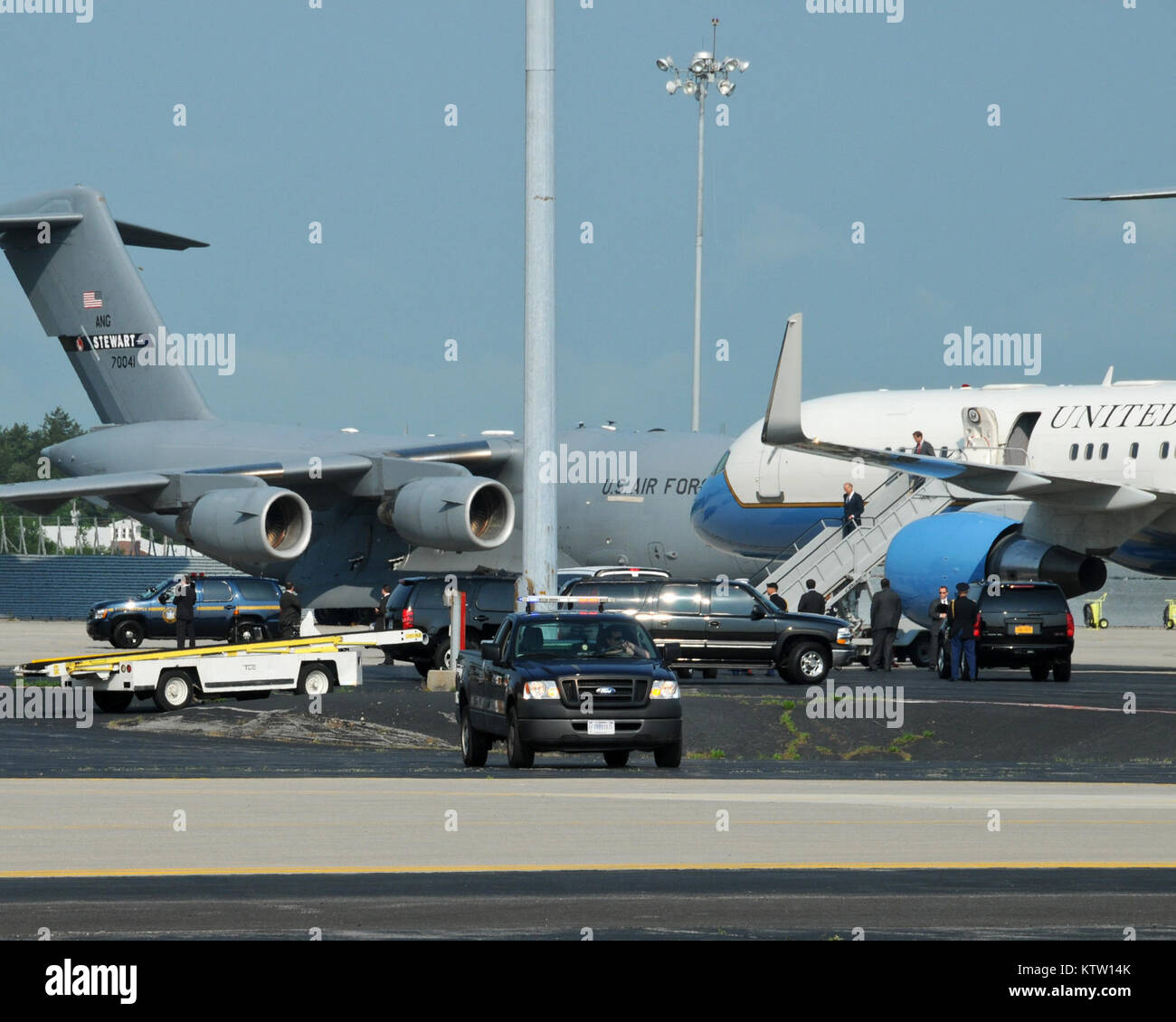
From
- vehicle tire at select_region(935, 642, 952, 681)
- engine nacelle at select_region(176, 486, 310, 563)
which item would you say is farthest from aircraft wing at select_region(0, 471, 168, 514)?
vehicle tire at select_region(935, 642, 952, 681)

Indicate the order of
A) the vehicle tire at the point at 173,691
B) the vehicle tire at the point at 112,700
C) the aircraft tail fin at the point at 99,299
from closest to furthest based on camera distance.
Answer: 1. the vehicle tire at the point at 173,691
2. the vehicle tire at the point at 112,700
3. the aircraft tail fin at the point at 99,299

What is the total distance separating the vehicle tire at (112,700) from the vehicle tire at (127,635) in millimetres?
19254

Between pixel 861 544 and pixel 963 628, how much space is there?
6.43 m

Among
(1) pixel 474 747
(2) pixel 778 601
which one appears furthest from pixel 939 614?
(1) pixel 474 747

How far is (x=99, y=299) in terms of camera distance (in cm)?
4653

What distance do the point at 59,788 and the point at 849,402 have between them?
943 inches

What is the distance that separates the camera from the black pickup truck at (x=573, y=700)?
17703 millimetres

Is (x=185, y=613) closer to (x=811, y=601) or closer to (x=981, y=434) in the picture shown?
(x=811, y=601)

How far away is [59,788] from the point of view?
15.6 m

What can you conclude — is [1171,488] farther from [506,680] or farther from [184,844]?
[184,844]

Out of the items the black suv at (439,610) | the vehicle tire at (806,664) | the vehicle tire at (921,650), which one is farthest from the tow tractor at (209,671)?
the vehicle tire at (921,650)

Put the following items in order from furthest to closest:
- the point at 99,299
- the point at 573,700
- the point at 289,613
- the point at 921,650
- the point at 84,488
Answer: the point at 99,299 < the point at 84,488 < the point at 289,613 < the point at 921,650 < the point at 573,700

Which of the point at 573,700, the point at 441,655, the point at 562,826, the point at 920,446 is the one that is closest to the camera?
the point at 562,826

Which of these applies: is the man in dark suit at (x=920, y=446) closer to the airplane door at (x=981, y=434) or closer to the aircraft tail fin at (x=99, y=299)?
the airplane door at (x=981, y=434)
